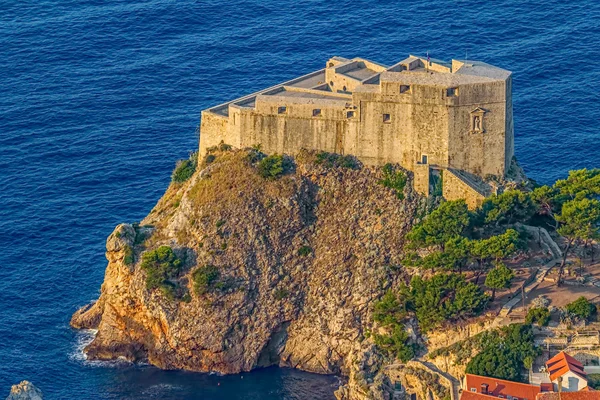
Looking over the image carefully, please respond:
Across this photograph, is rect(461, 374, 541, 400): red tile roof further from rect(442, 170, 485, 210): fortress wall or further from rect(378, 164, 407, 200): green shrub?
rect(378, 164, 407, 200): green shrub

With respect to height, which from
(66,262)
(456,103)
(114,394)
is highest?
(456,103)

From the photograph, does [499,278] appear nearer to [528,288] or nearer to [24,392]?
[528,288]

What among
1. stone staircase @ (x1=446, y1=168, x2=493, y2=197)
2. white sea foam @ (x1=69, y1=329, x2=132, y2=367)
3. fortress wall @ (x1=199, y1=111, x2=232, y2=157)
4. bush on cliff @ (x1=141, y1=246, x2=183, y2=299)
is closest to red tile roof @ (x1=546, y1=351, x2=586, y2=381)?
stone staircase @ (x1=446, y1=168, x2=493, y2=197)

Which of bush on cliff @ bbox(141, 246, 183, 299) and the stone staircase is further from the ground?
the stone staircase

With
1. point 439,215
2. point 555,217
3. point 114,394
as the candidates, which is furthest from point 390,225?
point 114,394

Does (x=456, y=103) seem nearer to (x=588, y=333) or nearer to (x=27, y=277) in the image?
(x=588, y=333)

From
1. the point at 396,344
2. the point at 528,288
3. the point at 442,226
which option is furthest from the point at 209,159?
the point at 528,288
